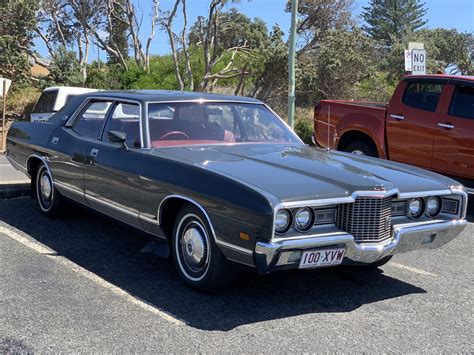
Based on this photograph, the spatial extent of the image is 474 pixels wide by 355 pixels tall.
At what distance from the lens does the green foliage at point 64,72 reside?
30.6 meters

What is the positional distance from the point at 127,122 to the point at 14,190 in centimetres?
297

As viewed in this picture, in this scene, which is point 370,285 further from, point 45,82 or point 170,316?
point 45,82

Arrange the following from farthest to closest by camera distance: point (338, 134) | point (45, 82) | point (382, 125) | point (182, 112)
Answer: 1. point (45, 82)
2. point (338, 134)
3. point (382, 125)
4. point (182, 112)

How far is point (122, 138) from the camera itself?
17.2ft

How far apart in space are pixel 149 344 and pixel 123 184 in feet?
6.09

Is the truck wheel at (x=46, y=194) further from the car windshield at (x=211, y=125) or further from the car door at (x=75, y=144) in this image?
the car windshield at (x=211, y=125)

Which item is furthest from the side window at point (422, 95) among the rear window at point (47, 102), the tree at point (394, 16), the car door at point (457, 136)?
the tree at point (394, 16)

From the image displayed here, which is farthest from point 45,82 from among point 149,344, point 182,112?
point 149,344

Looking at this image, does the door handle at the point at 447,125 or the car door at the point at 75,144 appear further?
the door handle at the point at 447,125

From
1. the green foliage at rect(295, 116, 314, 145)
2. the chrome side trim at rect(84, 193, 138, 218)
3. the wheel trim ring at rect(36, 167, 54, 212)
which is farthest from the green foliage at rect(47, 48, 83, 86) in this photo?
the chrome side trim at rect(84, 193, 138, 218)

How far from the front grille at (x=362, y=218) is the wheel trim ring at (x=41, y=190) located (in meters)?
3.64

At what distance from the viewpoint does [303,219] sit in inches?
160

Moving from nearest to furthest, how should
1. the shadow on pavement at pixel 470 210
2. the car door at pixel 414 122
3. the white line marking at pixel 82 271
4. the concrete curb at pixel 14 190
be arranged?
1. the white line marking at pixel 82 271
2. the concrete curb at pixel 14 190
3. the shadow on pavement at pixel 470 210
4. the car door at pixel 414 122

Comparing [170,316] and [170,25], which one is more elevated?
[170,25]
